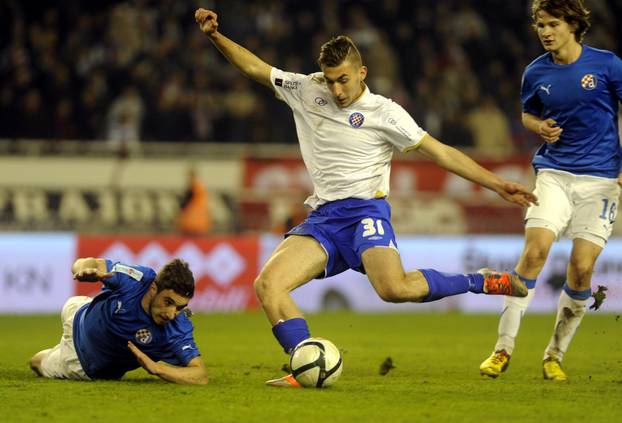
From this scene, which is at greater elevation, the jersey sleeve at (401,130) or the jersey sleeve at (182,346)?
the jersey sleeve at (401,130)

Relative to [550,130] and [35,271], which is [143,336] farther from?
[35,271]

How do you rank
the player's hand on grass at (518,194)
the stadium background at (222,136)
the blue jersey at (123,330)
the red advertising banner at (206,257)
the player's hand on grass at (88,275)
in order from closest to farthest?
1. the player's hand on grass at (88,275)
2. the player's hand on grass at (518,194)
3. the blue jersey at (123,330)
4. the red advertising banner at (206,257)
5. the stadium background at (222,136)

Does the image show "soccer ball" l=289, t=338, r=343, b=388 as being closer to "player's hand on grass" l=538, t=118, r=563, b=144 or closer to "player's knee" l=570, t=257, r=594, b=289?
"player's knee" l=570, t=257, r=594, b=289

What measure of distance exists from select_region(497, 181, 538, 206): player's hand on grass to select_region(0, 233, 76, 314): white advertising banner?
10284 millimetres

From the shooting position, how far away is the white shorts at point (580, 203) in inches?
328

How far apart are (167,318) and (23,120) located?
475 inches

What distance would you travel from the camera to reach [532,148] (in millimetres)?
19438

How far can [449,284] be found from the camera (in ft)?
25.5

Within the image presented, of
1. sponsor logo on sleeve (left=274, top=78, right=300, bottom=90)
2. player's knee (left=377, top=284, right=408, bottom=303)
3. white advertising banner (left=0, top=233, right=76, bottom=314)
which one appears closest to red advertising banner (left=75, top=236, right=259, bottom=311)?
white advertising banner (left=0, top=233, right=76, bottom=314)

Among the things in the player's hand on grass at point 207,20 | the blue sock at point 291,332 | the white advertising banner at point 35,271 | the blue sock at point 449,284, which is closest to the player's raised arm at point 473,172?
the blue sock at point 449,284

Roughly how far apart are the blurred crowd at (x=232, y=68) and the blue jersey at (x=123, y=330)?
452 inches

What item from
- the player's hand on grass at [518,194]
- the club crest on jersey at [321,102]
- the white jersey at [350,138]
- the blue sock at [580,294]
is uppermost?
the club crest on jersey at [321,102]

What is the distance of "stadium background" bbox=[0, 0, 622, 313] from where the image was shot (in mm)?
17172

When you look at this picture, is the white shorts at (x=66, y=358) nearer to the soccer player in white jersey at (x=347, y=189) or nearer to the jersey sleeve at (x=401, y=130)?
the soccer player in white jersey at (x=347, y=189)
